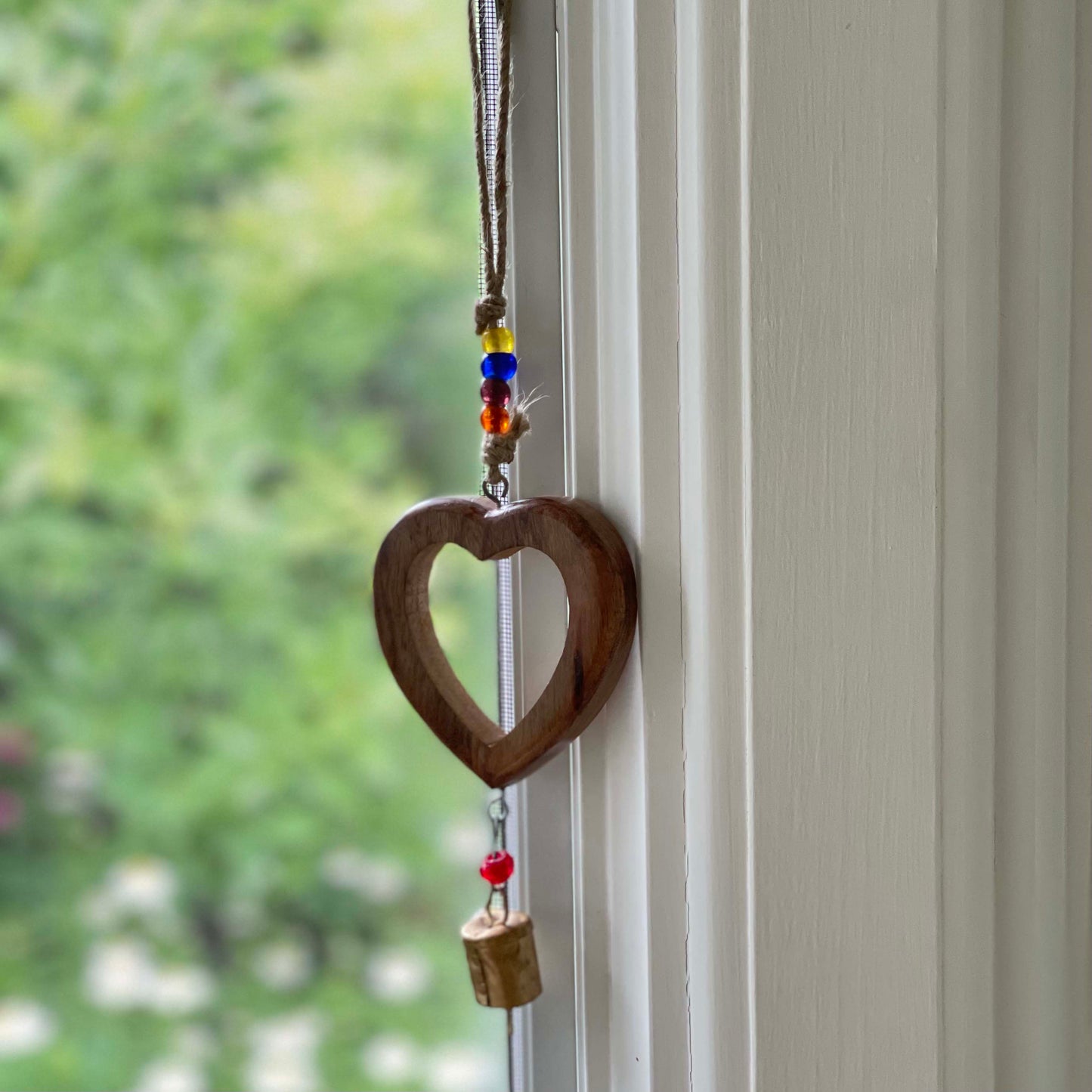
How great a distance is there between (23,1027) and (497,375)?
67 centimetres

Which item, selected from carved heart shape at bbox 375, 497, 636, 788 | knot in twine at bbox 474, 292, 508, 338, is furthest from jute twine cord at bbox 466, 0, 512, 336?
carved heart shape at bbox 375, 497, 636, 788

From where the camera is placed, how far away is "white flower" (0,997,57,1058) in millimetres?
806

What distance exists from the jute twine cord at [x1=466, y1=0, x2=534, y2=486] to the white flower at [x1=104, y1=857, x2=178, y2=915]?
0.47 meters

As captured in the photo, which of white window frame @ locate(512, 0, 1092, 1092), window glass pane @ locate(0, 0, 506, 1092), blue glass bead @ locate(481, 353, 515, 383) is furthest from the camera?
window glass pane @ locate(0, 0, 506, 1092)

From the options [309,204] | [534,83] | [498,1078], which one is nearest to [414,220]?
[309,204]

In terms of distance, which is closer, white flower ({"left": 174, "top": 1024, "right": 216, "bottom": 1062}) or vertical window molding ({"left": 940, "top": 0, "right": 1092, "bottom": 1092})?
vertical window molding ({"left": 940, "top": 0, "right": 1092, "bottom": 1092})

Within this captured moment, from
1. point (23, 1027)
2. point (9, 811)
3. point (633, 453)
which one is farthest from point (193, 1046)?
point (633, 453)

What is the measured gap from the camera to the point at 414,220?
744mm

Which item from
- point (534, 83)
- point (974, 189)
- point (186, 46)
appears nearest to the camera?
point (974, 189)

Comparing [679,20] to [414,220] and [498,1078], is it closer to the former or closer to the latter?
[414,220]

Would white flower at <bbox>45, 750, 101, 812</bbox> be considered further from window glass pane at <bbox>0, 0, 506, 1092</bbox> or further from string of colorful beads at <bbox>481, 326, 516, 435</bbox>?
string of colorful beads at <bbox>481, 326, 516, 435</bbox>

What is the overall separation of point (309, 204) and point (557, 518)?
38 cm

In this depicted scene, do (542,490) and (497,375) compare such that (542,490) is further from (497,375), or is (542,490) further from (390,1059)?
(390,1059)

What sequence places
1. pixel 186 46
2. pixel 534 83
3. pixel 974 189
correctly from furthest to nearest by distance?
1. pixel 186 46
2. pixel 534 83
3. pixel 974 189
